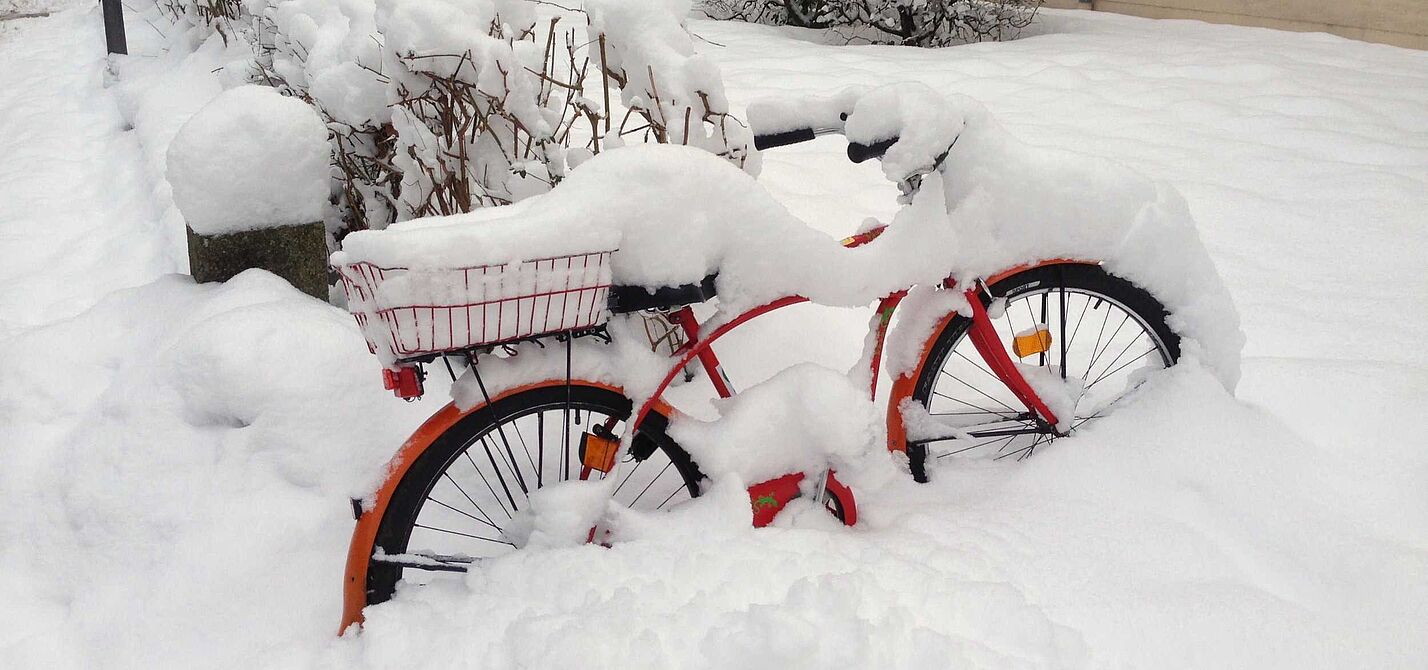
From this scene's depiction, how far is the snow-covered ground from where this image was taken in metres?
1.87

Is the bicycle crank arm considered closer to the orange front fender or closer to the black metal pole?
the orange front fender

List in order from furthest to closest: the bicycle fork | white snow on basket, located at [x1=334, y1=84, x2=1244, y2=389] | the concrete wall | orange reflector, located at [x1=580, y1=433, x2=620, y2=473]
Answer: the concrete wall < the bicycle fork < orange reflector, located at [x1=580, y1=433, x2=620, y2=473] < white snow on basket, located at [x1=334, y1=84, x2=1244, y2=389]

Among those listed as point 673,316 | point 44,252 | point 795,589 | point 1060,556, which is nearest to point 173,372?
point 673,316

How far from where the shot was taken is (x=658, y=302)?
6.41 feet

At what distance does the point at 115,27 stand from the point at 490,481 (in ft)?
23.4

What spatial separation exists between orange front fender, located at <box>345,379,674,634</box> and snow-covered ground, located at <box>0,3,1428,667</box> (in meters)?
0.08

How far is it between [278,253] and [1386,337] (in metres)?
3.58

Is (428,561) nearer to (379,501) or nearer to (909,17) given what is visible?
(379,501)

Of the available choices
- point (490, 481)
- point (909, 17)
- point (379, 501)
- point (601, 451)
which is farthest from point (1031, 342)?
point (909, 17)

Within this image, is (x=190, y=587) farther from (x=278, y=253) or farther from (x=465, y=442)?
(x=278, y=253)

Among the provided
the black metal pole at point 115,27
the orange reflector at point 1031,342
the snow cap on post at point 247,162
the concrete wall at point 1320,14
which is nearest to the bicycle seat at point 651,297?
the orange reflector at point 1031,342

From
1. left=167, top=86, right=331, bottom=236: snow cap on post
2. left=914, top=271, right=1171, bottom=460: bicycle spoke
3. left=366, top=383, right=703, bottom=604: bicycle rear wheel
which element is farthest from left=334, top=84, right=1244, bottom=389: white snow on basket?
left=167, top=86, right=331, bottom=236: snow cap on post

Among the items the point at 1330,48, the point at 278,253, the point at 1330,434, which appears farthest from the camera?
the point at 1330,48

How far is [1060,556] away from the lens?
85.2 inches
